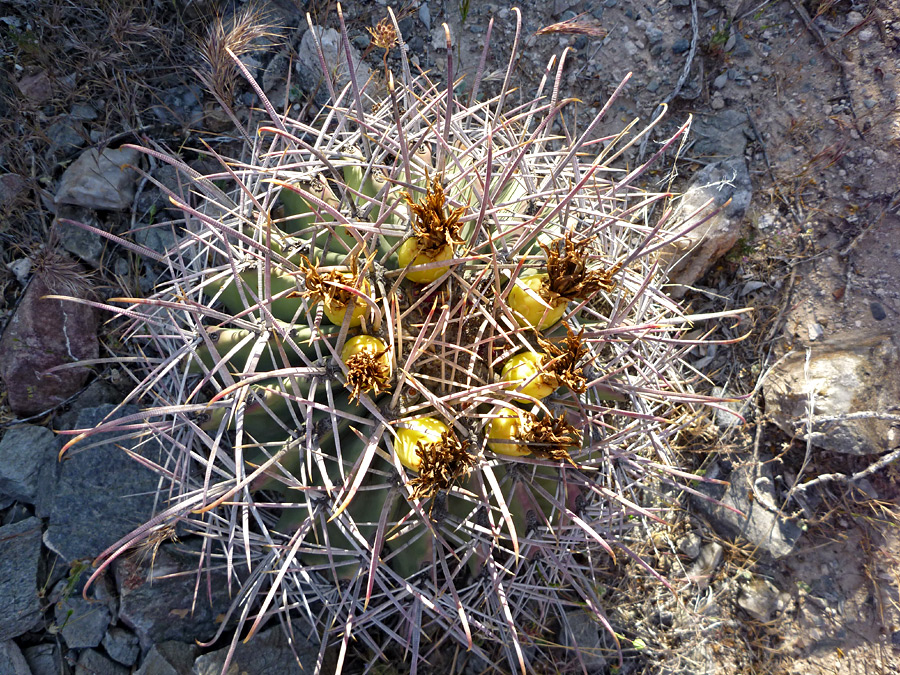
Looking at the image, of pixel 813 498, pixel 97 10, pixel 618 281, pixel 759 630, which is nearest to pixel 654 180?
pixel 618 281

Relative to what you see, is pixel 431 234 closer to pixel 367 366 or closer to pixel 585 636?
pixel 367 366

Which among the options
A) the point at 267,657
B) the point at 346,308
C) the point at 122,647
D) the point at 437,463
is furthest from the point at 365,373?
the point at 122,647

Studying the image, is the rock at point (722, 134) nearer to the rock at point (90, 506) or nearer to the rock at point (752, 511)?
the rock at point (752, 511)

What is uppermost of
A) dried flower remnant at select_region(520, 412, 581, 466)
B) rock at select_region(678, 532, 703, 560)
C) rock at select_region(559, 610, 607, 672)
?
dried flower remnant at select_region(520, 412, 581, 466)

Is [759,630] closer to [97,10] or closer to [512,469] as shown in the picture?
[512,469]

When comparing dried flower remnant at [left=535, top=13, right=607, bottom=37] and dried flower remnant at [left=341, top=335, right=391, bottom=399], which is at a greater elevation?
dried flower remnant at [left=535, top=13, right=607, bottom=37]

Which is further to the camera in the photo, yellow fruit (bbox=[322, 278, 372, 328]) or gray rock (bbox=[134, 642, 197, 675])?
gray rock (bbox=[134, 642, 197, 675])

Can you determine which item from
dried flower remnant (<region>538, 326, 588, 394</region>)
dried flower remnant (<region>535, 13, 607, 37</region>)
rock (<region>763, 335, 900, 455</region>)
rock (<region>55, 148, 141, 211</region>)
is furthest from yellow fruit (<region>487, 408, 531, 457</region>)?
rock (<region>55, 148, 141, 211</region>)

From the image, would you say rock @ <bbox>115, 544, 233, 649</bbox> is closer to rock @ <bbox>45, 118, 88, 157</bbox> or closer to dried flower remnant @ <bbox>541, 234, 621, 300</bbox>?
dried flower remnant @ <bbox>541, 234, 621, 300</bbox>
